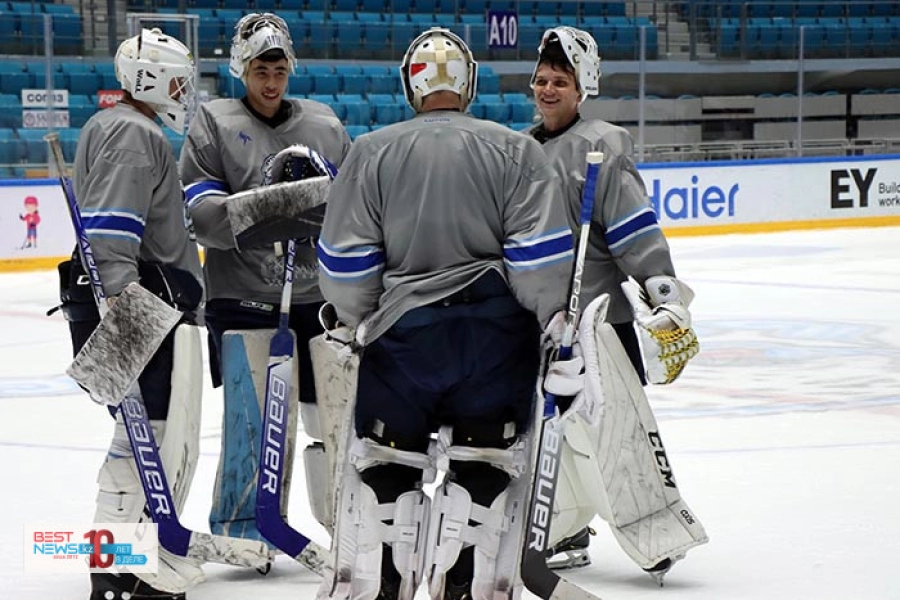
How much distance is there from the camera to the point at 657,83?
49.6 feet

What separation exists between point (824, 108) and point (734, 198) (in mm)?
3818

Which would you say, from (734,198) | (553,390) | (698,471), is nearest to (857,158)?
(734,198)

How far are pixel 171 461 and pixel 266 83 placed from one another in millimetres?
807

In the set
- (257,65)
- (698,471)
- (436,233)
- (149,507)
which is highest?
(257,65)

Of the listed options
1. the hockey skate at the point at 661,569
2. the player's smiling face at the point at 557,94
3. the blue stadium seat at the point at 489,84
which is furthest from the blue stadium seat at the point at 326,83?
the hockey skate at the point at 661,569

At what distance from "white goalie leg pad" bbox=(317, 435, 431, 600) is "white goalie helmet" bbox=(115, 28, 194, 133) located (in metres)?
0.90

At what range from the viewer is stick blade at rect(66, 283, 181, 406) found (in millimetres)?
2820

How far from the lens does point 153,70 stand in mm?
3004

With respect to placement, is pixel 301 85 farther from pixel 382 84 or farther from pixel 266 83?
pixel 266 83

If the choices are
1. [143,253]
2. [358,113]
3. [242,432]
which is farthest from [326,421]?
[358,113]

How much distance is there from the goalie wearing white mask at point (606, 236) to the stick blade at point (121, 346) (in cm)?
85

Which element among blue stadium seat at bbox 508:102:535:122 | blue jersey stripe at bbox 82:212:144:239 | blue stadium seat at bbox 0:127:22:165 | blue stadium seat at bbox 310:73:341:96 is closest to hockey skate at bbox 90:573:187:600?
Answer: blue jersey stripe at bbox 82:212:144:239

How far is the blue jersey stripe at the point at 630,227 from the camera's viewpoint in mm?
3033

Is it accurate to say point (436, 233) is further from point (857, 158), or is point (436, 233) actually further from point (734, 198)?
point (857, 158)
